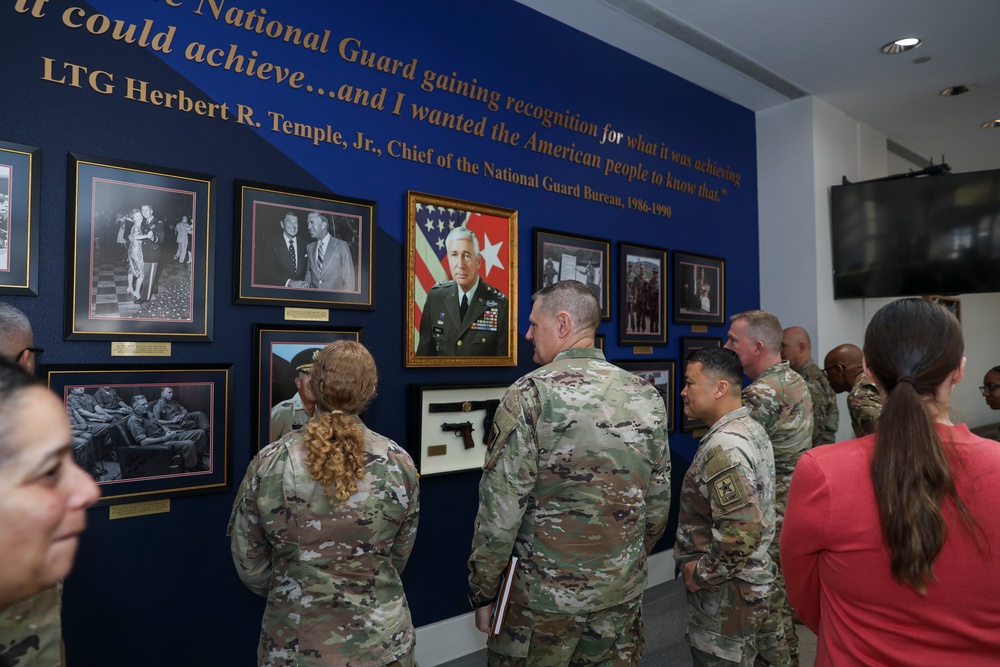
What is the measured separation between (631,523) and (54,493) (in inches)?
68.9

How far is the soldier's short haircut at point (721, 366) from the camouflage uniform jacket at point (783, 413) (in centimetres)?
70

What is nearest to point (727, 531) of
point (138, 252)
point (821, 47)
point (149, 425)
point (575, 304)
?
point (575, 304)

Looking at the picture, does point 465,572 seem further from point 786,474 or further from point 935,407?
point 935,407

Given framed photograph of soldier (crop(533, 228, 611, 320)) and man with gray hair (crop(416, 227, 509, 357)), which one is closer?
man with gray hair (crop(416, 227, 509, 357))

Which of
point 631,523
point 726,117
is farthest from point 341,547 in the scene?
point 726,117

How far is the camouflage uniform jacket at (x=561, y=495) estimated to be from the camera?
6.44ft

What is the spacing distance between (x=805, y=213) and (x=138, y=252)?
4.80 metres

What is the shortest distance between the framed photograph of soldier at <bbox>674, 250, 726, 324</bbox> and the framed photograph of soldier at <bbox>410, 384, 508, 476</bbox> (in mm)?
1787

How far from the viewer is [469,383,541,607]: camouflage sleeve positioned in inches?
76.9

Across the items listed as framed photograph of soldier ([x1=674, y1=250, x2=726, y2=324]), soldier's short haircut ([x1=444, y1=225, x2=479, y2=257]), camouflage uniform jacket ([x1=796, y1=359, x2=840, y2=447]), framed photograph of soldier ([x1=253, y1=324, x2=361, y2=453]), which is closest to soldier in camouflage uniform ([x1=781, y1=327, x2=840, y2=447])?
camouflage uniform jacket ([x1=796, y1=359, x2=840, y2=447])

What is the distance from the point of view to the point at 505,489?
6.41ft

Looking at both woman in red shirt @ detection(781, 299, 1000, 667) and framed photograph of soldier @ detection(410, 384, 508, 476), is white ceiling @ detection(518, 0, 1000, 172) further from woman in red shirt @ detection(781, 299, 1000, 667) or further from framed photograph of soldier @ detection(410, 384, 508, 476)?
woman in red shirt @ detection(781, 299, 1000, 667)

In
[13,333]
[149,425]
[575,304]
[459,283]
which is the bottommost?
[149,425]

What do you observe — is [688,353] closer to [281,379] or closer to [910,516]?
[281,379]
